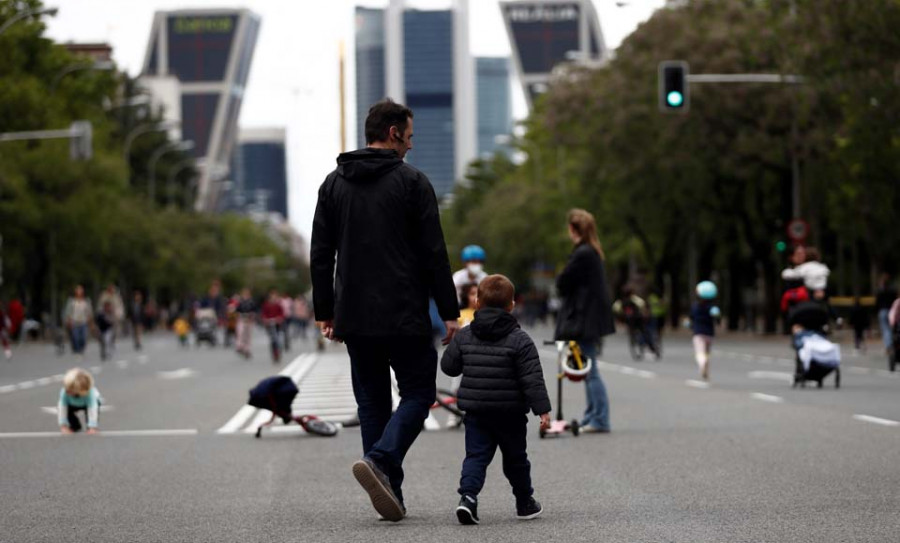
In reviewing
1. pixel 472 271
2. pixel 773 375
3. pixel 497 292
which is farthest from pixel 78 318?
pixel 497 292

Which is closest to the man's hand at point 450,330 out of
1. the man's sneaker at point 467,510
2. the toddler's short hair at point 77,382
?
the man's sneaker at point 467,510

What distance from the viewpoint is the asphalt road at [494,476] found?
8.16 m

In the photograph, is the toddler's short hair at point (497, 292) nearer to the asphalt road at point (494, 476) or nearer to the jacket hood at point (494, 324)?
the jacket hood at point (494, 324)

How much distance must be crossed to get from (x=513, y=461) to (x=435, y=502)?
3.77 feet

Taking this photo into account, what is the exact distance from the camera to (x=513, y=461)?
8430mm

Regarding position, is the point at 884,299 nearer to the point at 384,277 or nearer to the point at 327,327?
the point at 327,327

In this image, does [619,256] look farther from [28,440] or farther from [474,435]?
[474,435]

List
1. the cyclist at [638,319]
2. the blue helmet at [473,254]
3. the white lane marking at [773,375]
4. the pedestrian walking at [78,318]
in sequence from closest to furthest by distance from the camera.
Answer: the blue helmet at [473,254]
the white lane marking at [773,375]
the cyclist at [638,319]
the pedestrian walking at [78,318]

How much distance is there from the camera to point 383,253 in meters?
8.07

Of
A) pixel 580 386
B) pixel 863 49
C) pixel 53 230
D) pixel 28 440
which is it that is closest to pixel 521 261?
pixel 53 230

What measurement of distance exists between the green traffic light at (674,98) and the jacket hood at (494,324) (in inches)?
862

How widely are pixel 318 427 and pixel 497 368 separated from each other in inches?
248

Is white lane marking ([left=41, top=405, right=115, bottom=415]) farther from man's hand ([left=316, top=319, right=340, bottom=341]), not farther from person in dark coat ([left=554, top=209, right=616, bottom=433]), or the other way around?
man's hand ([left=316, top=319, right=340, bottom=341])

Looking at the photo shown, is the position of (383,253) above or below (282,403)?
above
